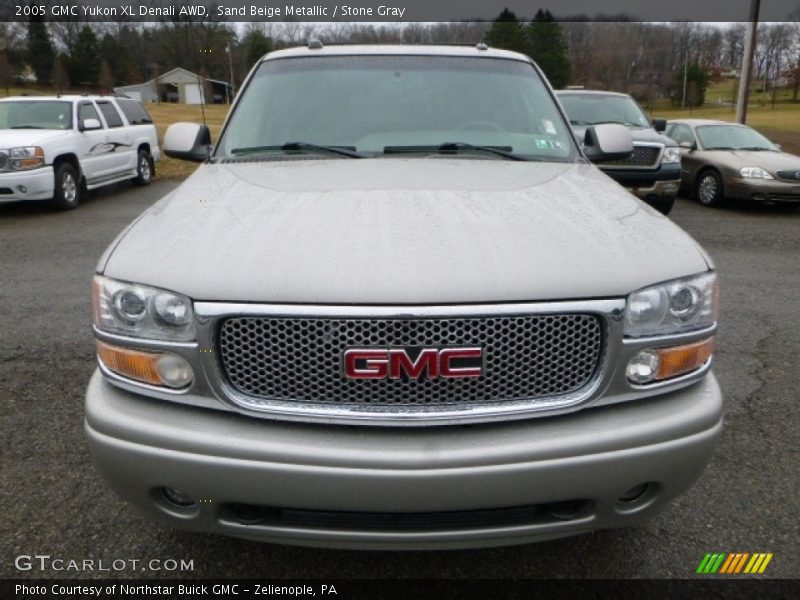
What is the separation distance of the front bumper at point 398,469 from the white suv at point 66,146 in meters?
8.84

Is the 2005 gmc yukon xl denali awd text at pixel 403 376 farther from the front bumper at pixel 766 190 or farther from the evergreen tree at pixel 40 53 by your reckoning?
the evergreen tree at pixel 40 53

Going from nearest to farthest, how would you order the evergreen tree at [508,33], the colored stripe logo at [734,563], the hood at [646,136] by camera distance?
1. the colored stripe logo at [734,563]
2. the hood at [646,136]
3. the evergreen tree at [508,33]

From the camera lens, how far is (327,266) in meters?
1.85

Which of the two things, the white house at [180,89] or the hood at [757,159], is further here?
the white house at [180,89]

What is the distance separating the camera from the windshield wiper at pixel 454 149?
10.2 feet

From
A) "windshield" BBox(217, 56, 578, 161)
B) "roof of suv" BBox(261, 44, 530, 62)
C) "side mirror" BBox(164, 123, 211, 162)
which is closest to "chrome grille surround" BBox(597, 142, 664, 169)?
"roof of suv" BBox(261, 44, 530, 62)

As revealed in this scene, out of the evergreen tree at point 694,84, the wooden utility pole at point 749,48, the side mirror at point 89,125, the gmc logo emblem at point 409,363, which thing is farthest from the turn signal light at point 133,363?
the evergreen tree at point 694,84

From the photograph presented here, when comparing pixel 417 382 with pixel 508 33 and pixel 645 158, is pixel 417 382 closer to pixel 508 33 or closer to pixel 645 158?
pixel 645 158

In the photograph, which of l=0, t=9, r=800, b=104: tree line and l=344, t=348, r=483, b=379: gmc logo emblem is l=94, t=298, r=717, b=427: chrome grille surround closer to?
l=344, t=348, r=483, b=379: gmc logo emblem

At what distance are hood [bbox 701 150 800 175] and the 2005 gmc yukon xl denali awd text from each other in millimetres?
9898

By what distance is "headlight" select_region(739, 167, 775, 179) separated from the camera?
1049cm

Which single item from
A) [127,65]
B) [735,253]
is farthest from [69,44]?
[735,253]

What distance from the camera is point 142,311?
6.33 feet

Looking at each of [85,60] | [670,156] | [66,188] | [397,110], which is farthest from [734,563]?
[85,60]
